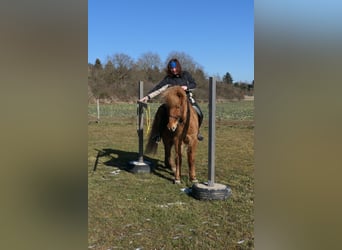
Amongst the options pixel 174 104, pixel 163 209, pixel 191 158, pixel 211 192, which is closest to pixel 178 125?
pixel 174 104

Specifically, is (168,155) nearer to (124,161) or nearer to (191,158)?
(191,158)

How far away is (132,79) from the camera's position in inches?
630

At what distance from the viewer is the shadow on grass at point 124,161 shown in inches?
194

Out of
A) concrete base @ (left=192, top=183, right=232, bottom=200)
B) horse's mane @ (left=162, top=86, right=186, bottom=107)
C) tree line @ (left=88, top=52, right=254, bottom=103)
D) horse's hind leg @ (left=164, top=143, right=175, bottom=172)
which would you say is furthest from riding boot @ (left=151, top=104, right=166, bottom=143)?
tree line @ (left=88, top=52, right=254, bottom=103)

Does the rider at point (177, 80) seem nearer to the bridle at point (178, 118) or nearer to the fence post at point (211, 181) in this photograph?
the bridle at point (178, 118)

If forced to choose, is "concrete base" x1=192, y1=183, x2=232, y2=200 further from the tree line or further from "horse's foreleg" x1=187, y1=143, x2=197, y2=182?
the tree line

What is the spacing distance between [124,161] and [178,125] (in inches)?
77.3

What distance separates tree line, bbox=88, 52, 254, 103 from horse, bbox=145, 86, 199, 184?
547cm

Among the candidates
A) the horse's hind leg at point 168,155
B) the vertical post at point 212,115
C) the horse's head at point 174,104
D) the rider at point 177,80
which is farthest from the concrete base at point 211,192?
the horse's hind leg at point 168,155

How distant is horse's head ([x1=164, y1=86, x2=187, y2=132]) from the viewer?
391 cm
